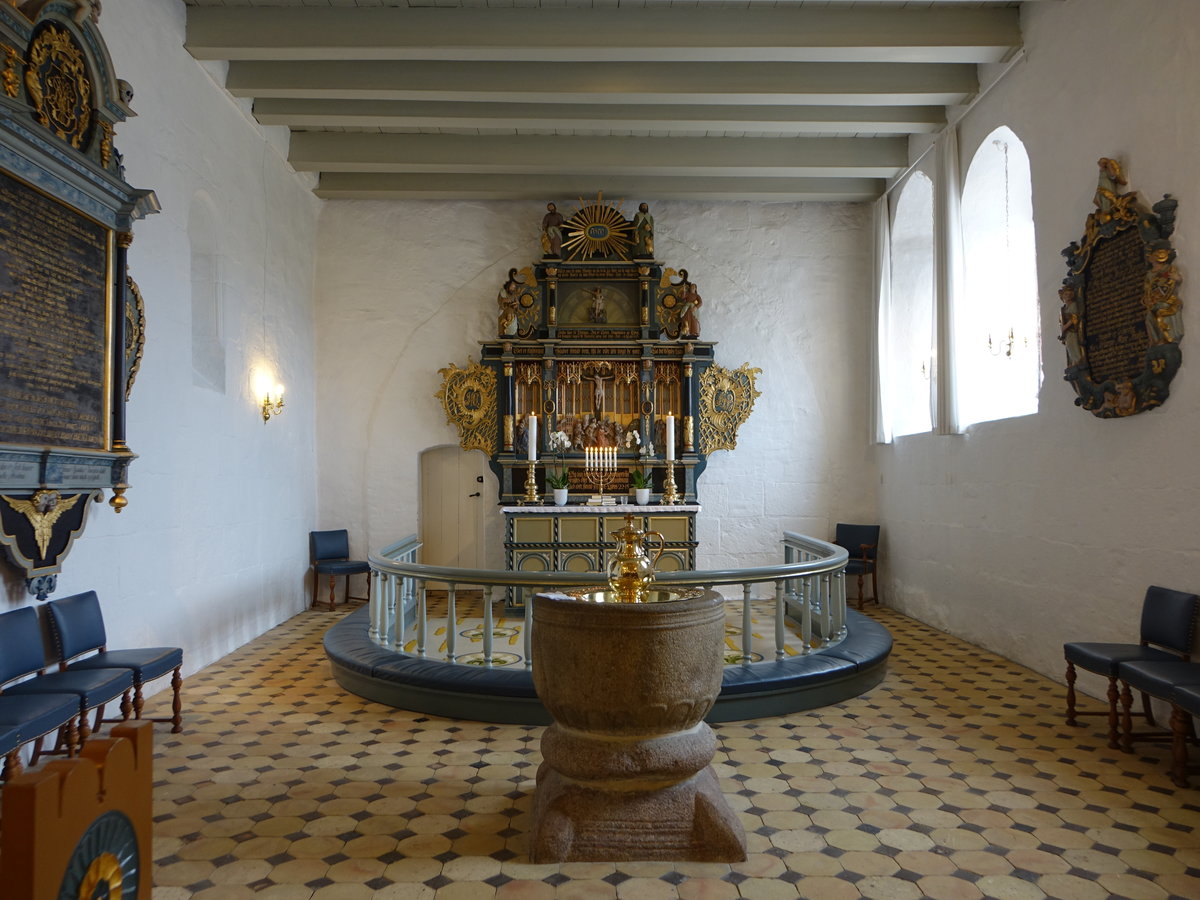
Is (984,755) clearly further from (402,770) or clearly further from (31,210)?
(31,210)

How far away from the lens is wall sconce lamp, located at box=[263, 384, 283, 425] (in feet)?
26.5

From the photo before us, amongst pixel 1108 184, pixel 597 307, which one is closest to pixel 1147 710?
pixel 1108 184

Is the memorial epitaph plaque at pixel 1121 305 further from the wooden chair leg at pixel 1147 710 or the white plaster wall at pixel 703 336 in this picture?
the white plaster wall at pixel 703 336

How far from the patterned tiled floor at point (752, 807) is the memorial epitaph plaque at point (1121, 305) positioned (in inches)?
84.5

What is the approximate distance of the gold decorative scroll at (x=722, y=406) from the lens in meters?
9.94

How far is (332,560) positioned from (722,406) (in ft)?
16.5

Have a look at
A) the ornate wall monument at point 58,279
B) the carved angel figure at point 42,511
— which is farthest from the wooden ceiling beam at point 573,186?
the carved angel figure at point 42,511

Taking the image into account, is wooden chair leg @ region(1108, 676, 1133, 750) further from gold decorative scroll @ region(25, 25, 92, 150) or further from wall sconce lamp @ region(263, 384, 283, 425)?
wall sconce lamp @ region(263, 384, 283, 425)

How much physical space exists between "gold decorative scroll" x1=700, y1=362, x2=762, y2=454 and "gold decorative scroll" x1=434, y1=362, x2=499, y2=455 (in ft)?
8.41

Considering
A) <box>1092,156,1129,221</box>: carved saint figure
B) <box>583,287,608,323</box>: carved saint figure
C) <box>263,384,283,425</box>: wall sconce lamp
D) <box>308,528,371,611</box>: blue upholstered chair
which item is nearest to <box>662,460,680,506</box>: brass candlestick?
<box>583,287,608,323</box>: carved saint figure

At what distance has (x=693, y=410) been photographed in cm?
984

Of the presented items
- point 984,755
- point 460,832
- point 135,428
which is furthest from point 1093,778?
point 135,428

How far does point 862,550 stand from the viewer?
30.6 ft

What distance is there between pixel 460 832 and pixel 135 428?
12.4ft
